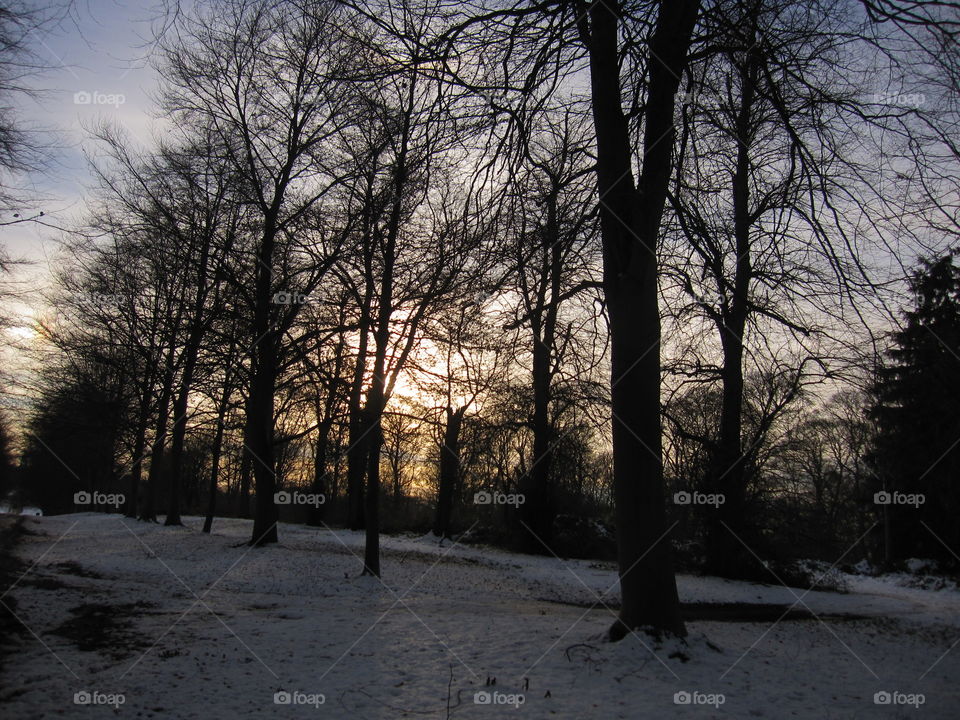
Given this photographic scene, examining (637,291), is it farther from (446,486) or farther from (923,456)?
(446,486)

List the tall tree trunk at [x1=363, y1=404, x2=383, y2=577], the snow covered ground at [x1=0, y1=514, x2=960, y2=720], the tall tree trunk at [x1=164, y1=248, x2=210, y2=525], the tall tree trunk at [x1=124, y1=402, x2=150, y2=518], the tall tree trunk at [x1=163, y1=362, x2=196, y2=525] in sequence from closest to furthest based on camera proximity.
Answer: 1. the snow covered ground at [x1=0, y1=514, x2=960, y2=720]
2. the tall tree trunk at [x1=363, y1=404, x2=383, y2=577]
3. the tall tree trunk at [x1=164, y1=248, x2=210, y2=525]
4. the tall tree trunk at [x1=163, y1=362, x2=196, y2=525]
5. the tall tree trunk at [x1=124, y1=402, x2=150, y2=518]

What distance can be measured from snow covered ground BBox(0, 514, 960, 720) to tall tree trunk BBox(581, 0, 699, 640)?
2.53 ft

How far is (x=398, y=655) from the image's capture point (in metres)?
7.44

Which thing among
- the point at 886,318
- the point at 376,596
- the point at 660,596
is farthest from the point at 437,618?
the point at 886,318

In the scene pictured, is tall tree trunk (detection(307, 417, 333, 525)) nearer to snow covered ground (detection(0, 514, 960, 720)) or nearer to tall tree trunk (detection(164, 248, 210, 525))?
tall tree trunk (detection(164, 248, 210, 525))

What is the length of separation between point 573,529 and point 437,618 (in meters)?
15.6

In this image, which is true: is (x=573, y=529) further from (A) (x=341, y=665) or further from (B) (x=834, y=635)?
(A) (x=341, y=665)

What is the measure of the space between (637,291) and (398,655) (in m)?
5.21

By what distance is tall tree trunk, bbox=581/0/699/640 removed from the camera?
731cm

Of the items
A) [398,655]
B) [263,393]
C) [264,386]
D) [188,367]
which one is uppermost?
[188,367]

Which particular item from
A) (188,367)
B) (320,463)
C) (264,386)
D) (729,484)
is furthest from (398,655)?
(320,463)

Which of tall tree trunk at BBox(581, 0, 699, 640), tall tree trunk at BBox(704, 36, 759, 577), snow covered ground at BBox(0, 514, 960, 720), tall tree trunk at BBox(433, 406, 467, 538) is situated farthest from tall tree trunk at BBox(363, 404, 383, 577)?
tall tree trunk at BBox(433, 406, 467, 538)

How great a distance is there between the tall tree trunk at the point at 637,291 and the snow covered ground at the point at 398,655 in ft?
2.53

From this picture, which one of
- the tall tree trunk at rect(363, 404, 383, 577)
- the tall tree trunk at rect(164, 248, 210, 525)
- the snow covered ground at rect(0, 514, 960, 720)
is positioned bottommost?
the snow covered ground at rect(0, 514, 960, 720)
